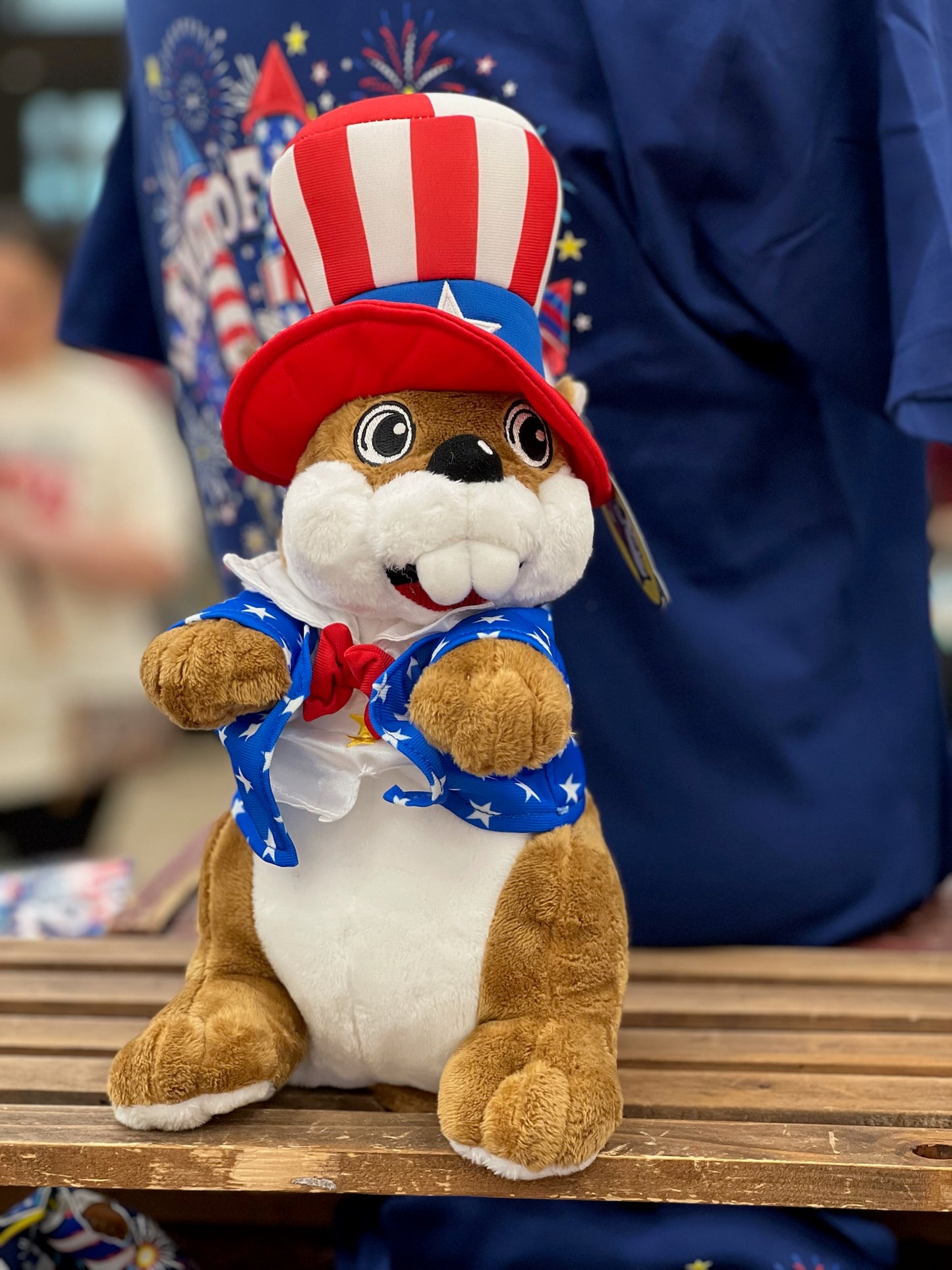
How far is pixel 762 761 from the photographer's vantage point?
971 mm

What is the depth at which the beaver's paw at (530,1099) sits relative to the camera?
24.4 inches

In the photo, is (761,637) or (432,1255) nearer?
(432,1255)

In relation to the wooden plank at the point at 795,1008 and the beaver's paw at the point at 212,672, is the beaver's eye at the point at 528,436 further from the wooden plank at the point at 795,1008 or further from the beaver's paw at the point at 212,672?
the wooden plank at the point at 795,1008

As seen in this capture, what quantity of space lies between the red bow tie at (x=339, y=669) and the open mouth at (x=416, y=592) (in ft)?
0.12

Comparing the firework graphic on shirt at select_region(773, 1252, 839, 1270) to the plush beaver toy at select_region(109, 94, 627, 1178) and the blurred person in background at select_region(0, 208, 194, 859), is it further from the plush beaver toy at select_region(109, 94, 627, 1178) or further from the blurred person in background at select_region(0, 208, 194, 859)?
the blurred person in background at select_region(0, 208, 194, 859)

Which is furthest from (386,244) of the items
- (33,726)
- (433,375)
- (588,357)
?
(33,726)

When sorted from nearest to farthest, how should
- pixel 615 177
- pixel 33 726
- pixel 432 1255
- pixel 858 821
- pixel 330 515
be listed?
pixel 330 515
pixel 432 1255
pixel 615 177
pixel 858 821
pixel 33 726

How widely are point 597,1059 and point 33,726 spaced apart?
1.41 metres

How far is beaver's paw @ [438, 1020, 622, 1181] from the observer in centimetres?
62

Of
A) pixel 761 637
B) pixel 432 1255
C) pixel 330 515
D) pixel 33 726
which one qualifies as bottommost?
pixel 33 726

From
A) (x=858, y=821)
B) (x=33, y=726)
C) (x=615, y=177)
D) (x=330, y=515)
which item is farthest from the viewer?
(x=33, y=726)

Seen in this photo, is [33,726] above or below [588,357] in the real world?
below

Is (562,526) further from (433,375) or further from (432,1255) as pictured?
(432,1255)

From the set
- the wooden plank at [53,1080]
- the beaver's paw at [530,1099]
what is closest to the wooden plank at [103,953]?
the wooden plank at [53,1080]
